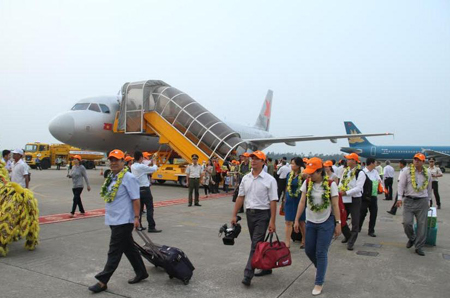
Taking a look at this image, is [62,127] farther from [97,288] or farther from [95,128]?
[97,288]

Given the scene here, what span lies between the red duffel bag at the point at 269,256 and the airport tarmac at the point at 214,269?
301mm

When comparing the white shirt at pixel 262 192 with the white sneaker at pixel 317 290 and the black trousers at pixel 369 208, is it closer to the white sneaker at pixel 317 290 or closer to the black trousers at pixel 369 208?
the white sneaker at pixel 317 290

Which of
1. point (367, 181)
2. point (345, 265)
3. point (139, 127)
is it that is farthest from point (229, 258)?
point (139, 127)

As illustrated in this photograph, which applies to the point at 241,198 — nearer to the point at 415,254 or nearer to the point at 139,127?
the point at 415,254

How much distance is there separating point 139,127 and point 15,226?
481 inches

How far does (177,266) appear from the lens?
14.5ft

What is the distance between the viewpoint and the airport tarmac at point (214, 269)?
418cm

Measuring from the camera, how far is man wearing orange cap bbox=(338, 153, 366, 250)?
637 centimetres

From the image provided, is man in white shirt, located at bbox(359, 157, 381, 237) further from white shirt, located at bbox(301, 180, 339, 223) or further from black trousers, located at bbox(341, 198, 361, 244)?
white shirt, located at bbox(301, 180, 339, 223)

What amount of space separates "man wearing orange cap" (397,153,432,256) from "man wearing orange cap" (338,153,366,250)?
0.70 m

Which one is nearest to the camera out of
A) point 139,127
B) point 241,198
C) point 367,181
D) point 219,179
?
point 241,198

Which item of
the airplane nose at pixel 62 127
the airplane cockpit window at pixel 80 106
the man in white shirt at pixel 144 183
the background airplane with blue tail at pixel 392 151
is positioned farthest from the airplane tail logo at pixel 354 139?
the man in white shirt at pixel 144 183

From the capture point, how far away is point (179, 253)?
4504 millimetres

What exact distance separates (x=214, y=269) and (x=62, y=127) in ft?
46.7
